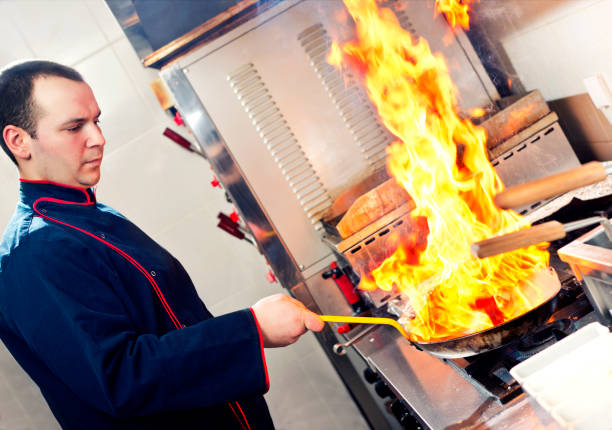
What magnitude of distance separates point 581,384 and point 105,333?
1045 millimetres

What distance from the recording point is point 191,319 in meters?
1.65

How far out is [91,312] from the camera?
1261 mm

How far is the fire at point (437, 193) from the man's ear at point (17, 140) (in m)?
1.22

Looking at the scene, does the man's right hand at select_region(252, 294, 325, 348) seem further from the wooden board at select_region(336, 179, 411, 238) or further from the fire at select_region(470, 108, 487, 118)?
the fire at select_region(470, 108, 487, 118)

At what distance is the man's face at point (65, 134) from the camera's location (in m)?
1.42

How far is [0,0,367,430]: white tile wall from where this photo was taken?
2.80 meters

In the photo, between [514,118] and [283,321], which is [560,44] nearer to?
[514,118]

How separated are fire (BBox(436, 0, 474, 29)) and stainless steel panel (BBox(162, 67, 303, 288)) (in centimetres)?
112

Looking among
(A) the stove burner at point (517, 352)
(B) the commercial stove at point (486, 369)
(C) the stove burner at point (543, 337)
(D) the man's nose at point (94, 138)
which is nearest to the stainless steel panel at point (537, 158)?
(B) the commercial stove at point (486, 369)

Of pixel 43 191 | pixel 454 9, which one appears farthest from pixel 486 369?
pixel 454 9

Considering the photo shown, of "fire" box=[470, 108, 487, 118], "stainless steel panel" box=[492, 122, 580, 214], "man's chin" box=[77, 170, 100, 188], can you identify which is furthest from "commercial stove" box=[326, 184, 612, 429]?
"man's chin" box=[77, 170, 100, 188]

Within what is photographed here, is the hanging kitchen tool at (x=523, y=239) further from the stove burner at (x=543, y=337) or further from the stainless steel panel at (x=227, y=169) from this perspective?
the stainless steel panel at (x=227, y=169)

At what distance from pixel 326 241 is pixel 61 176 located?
1041 mm

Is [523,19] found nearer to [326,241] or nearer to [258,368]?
[326,241]
